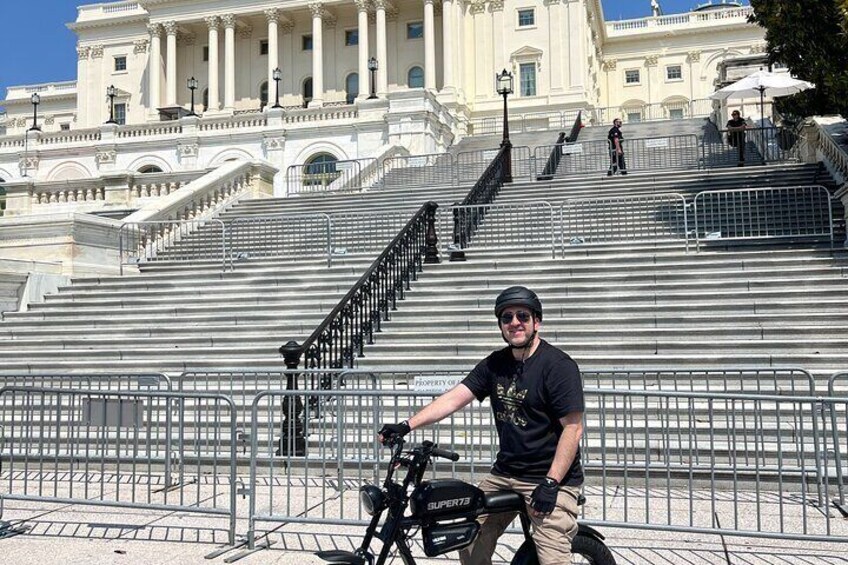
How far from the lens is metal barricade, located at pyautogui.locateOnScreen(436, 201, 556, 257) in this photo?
15.3m

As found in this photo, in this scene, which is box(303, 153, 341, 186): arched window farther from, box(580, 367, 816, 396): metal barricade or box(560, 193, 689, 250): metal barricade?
box(580, 367, 816, 396): metal barricade

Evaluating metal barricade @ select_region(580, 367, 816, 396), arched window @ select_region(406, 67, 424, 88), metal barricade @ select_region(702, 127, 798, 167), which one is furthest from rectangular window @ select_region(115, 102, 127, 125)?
metal barricade @ select_region(580, 367, 816, 396)

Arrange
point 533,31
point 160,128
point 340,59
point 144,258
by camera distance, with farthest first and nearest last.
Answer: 1. point 340,59
2. point 533,31
3. point 160,128
4. point 144,258

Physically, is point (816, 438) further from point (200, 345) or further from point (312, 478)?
point (200, 345)

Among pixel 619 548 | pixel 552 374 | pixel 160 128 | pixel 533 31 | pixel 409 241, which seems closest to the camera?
pixel 552 374

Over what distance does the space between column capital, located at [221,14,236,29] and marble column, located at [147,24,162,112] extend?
5.82 meters

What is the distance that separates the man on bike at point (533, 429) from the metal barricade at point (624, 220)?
10.5 m

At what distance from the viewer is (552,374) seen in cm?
369

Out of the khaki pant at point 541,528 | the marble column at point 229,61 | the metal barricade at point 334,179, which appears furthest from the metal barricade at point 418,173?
the marble column at point 229,61

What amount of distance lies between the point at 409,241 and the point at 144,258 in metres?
6.88

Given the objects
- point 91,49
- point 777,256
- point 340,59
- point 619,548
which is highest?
point 91,49

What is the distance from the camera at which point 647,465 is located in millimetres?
5773

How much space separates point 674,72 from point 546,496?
7150 cm

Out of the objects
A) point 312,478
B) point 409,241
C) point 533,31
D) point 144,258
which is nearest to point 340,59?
point 533,31
